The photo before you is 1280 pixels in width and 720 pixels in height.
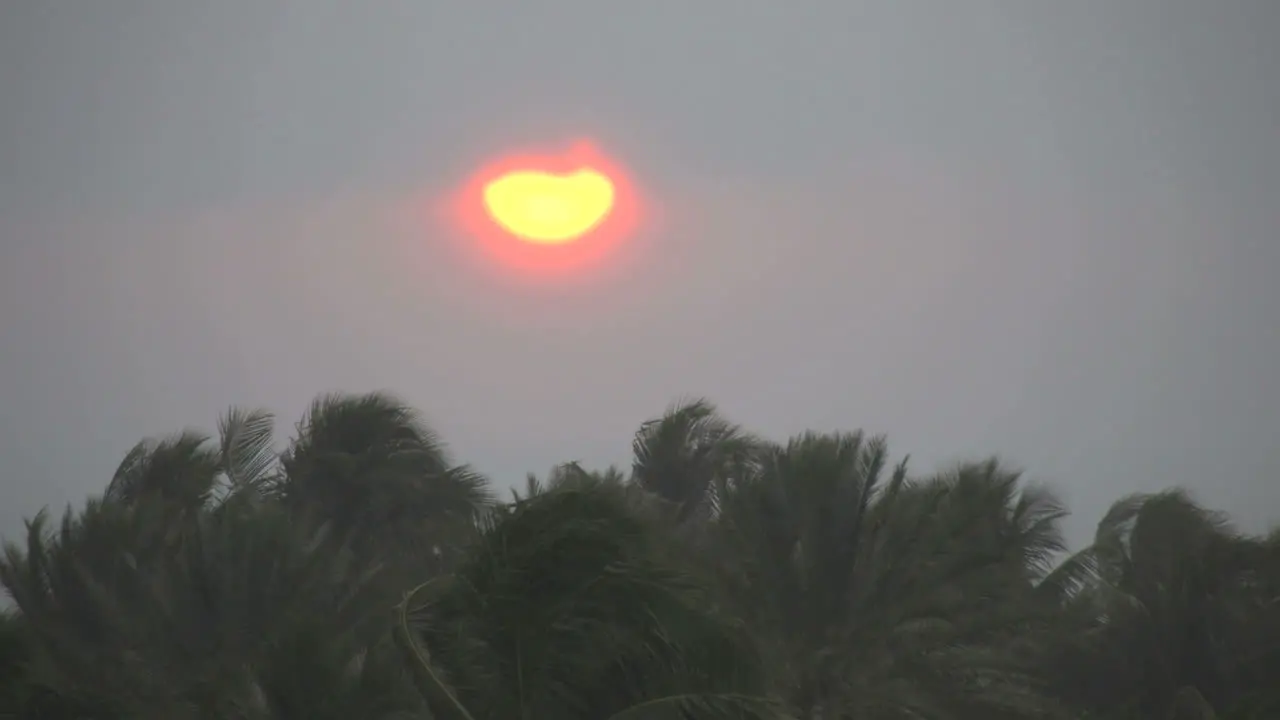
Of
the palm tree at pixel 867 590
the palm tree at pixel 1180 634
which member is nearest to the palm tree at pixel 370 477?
the palm tree at pixel 867 590

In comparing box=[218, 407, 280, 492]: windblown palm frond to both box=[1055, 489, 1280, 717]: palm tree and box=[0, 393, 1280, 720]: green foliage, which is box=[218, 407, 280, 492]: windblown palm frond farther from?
box=[1055, 489, 1280, 717]: palm tree

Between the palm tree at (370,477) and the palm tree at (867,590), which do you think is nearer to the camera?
the palm tree at (867,590)

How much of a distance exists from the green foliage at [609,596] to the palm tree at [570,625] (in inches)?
0.9

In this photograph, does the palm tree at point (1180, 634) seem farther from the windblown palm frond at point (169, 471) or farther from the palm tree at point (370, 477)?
the windblown palm frond at point (169, 471)

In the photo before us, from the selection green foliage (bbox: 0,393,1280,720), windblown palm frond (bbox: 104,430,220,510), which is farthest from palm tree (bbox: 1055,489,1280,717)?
windblown palm frond (bbox: 104,430,220,510)

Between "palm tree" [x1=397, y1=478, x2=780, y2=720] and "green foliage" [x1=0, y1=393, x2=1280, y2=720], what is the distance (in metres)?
0.02

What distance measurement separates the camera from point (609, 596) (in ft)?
37.6

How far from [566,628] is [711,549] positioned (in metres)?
7.02

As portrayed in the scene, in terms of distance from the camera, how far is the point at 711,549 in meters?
18.2

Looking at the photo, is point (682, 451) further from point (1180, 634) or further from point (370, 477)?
point (1180, 634)

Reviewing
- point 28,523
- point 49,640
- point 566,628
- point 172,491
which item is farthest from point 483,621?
point 172,491

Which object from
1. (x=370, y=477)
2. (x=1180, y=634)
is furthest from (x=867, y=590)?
(x=370, y=477)

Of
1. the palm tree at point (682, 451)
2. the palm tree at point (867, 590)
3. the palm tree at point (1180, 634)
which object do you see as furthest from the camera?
the palm tree at point (682, 451)

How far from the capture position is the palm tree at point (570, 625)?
11.4m
